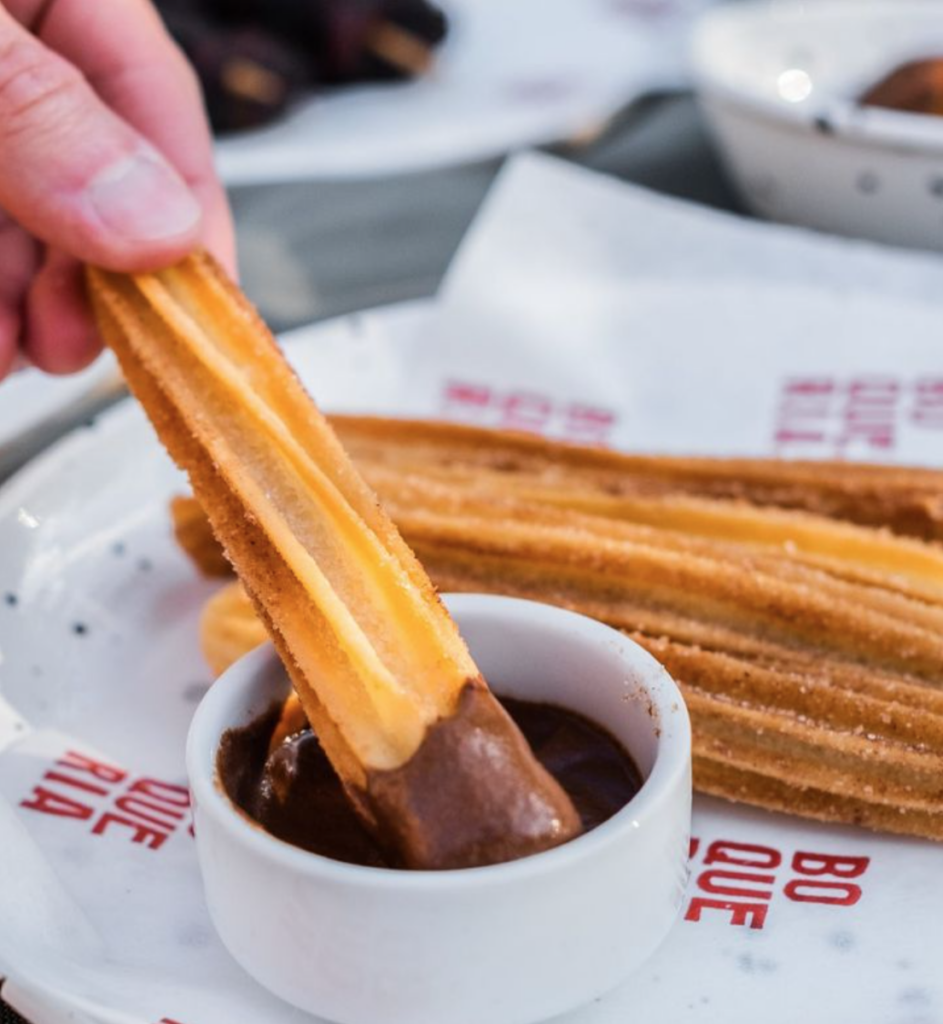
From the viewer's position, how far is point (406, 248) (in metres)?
1.83

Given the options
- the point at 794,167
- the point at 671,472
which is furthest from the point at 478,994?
the point at 794,167

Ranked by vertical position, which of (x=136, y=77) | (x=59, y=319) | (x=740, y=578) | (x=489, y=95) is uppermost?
(x=136, y=77)

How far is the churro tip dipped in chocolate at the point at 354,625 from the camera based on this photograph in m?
0.61

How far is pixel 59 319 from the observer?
3.87ft

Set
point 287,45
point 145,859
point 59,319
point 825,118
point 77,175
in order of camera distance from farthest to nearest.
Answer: point 287,45 → point 825,118 → point 59,319 → point 77,175 → point 145,859

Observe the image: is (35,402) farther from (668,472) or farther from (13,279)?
(668,472)

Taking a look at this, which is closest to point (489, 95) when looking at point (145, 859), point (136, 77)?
point (136, 77)

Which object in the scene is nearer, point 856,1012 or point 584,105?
point 856,1012

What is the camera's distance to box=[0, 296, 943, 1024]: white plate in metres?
0.67

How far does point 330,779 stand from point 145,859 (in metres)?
0.17

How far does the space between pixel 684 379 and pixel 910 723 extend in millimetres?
623

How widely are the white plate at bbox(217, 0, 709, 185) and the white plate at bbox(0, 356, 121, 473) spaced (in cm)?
74

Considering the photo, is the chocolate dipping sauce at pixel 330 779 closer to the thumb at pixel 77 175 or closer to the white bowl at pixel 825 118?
the thumb at pixel 77 175

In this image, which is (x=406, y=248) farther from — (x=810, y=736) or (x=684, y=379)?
(x=810, y=736)
